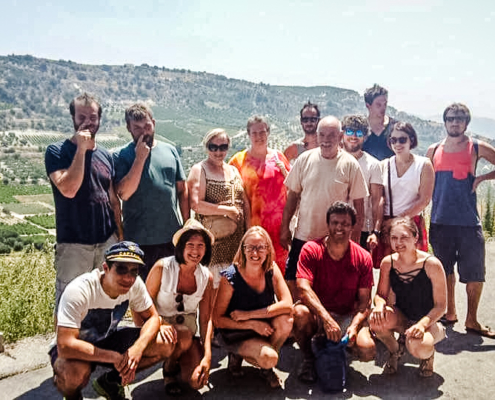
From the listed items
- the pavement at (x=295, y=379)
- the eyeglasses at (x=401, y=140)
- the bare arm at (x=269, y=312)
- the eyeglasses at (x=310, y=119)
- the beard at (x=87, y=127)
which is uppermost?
the eyeglasses at (x=310, y=119)

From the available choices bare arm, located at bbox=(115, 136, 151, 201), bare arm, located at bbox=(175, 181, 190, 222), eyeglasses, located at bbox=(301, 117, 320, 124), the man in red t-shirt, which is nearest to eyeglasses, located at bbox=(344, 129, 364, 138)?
eyeglasses, located at bbox=(301, 117, 320, 124)

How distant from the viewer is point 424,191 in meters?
4.89

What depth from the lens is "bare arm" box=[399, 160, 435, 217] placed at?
488 centimetres

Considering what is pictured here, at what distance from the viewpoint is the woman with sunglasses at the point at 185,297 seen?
395 centimetres

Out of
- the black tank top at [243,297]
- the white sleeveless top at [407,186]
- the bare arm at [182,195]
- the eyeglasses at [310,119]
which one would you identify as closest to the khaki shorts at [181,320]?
the black tank top at [243,297]

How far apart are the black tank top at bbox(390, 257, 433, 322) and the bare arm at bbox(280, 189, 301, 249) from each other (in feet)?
3.70

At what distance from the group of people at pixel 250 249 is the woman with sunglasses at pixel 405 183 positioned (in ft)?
0.04

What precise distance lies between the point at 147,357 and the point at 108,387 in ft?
1.10

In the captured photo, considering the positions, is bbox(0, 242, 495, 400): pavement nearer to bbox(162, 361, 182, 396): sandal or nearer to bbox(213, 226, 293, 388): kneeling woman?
bbox(162, 361, 182, 396): sandal

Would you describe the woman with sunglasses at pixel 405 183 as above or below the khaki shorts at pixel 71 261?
above

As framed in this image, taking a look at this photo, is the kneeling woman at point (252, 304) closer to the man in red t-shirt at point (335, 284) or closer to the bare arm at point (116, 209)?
the man in red t-shirt at point (335, 284)

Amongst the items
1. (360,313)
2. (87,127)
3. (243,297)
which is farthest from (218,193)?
(360,313)

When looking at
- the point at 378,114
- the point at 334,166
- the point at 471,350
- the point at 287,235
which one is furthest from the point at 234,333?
the point at 378,114

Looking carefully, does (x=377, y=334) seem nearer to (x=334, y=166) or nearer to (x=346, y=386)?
(x=346, y=386)
